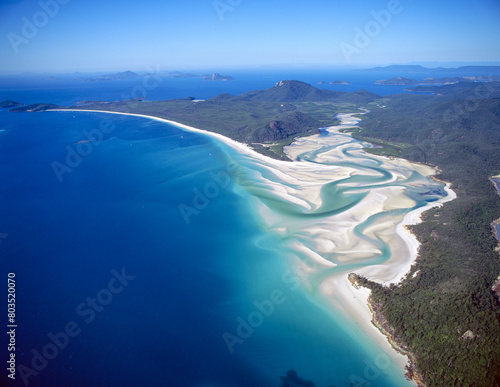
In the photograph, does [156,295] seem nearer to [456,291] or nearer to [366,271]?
[366,271]

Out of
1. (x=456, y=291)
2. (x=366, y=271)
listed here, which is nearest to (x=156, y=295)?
(x=366, y=271)

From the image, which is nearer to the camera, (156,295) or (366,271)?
(156,295)

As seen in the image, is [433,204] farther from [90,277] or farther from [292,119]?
[292,119]

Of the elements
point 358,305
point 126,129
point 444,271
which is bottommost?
point 358,305

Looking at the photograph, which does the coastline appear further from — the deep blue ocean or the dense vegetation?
the deep blue ocean

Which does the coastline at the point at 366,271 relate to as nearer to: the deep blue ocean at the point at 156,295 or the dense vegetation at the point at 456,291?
the dense vegetation at the point at 456,291

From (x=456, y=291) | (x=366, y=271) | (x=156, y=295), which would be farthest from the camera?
(x=366, y=271)

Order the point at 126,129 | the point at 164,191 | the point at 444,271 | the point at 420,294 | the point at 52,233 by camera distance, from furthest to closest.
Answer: the point at 126,129 → the point at 164,191 → the point at 52,233 → the point at 444,271 → the point at 420,294

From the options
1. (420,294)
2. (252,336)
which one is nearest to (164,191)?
(252,336)

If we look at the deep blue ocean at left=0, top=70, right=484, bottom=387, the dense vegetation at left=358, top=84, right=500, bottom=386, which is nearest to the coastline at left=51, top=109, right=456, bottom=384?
the dense vegetation at left=358, top=84, right=500, bottom=386
